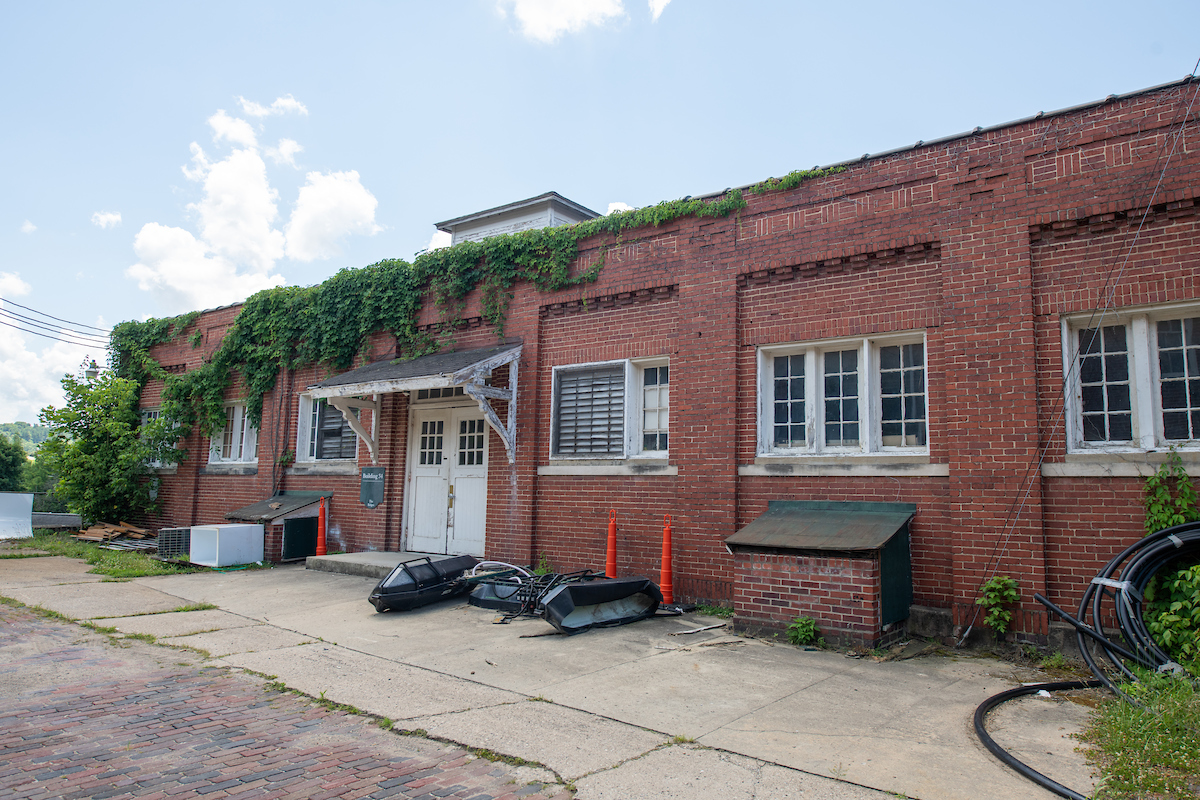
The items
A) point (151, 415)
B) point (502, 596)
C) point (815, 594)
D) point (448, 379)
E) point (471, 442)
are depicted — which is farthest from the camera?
point (151, 415)

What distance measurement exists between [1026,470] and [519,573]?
5965mm

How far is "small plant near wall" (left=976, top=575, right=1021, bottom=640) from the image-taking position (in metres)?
7.00

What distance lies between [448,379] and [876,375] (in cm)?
544

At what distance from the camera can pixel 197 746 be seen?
4609mm

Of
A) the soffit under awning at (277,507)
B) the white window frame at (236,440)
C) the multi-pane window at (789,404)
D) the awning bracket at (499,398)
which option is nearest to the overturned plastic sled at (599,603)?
the multi-pane window at (789,404)

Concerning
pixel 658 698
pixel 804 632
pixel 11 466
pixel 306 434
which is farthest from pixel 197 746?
pixel 11 466

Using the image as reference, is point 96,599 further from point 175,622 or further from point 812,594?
point 812,594

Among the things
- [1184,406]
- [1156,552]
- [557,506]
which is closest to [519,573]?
[557,506]

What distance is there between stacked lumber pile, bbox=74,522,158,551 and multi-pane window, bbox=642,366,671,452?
1177cm

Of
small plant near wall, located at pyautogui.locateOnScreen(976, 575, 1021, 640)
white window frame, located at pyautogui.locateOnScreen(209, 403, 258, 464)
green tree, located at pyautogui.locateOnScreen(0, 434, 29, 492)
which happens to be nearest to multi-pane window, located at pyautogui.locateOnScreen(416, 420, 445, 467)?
white window frame, located at pyautogui.locateOnScreen(209, 403, 258, 464)

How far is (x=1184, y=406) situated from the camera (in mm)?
6719

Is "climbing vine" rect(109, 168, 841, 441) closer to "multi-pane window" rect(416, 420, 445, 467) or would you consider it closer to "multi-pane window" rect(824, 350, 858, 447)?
"multi-pane window" rect(416, 420, 445, 467)

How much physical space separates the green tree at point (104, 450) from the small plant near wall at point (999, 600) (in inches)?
647

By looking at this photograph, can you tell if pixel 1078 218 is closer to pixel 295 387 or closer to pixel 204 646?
pixel 204 646
